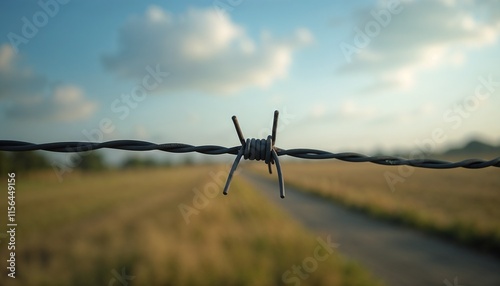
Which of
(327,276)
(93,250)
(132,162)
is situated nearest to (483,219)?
(327,276)

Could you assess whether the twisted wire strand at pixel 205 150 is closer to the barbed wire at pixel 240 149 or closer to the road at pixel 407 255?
the barbed wire at pixel 240 149

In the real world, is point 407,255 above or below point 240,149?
below

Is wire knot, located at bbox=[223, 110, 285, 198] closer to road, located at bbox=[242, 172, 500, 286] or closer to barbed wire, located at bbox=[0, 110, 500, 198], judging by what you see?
barbed wire, located at bbox=[0, 110, 500, 198]

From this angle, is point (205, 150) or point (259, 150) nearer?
point (259, 150)

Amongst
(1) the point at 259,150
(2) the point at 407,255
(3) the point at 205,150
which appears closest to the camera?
(1) the point at 259,150

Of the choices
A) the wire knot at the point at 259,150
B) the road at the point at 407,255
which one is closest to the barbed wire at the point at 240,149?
the wire knot at the point at 259,150

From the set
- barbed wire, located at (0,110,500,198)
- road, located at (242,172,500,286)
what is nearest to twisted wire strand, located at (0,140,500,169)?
barbed wire, located at (0,110,500,198)

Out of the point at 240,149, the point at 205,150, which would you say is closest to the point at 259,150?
the point at 240,149

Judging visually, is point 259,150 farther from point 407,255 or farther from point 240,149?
point 407,255
